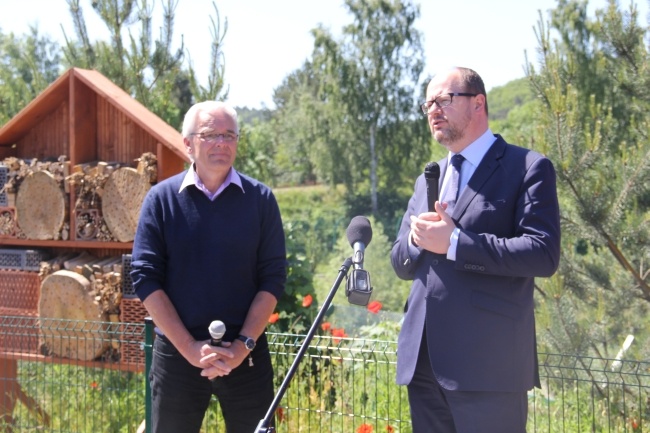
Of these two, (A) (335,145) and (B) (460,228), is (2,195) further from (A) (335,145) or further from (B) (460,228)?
(A) (335,145)

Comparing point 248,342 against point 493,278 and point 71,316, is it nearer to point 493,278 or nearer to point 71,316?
point 493,278

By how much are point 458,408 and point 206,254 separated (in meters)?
1.20

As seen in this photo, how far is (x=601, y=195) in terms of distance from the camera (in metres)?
5.79

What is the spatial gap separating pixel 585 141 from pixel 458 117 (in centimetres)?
314

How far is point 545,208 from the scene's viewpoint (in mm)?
2844

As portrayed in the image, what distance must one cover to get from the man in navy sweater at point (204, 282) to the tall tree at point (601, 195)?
3.00 metres

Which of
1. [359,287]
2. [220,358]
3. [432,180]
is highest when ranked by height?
[432,180]

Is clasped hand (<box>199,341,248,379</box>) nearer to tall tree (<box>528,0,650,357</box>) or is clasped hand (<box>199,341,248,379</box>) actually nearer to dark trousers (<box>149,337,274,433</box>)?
dark trousers (<box>149,337,274,433</box>)

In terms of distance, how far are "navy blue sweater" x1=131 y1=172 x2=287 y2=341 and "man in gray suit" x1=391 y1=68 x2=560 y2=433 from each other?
0.75 meters

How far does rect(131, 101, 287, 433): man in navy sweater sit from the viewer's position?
3.37 meters

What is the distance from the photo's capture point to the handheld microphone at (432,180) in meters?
2.82

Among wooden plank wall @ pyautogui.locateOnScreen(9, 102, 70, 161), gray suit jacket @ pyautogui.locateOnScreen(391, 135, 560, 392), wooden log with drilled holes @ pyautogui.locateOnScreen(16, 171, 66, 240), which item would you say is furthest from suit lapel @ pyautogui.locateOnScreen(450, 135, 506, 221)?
wooden plank wall @ pyautogui.locateOnScreen(9, 102, 70, 161)

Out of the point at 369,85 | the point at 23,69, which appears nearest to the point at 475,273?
the point at 23,69

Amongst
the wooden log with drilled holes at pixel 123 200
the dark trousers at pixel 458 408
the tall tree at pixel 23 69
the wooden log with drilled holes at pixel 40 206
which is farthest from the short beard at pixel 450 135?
the tall tree at pixel 23 69
